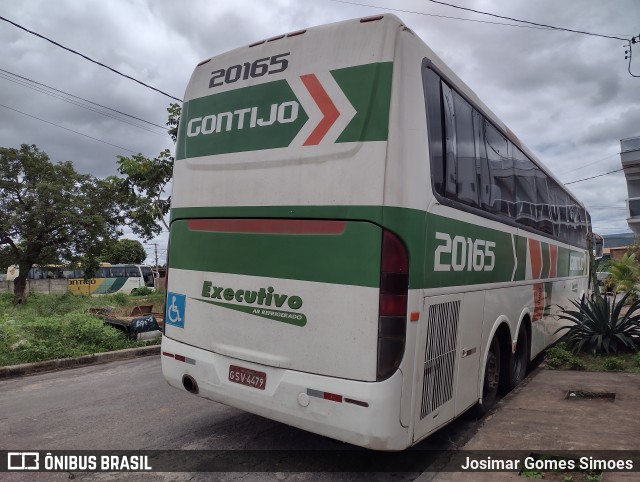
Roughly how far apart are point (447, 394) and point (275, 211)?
2.03 m

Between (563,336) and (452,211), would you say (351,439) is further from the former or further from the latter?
(563,336)

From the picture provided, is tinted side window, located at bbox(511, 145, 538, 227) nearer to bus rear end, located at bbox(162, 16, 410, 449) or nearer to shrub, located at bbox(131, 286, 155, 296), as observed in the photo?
bus rear end, located at bbox(162, 16, 410, 449)

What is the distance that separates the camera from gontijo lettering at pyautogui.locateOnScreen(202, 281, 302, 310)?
3.58 meters

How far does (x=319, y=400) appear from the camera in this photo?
336cm

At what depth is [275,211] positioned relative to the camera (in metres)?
3.71

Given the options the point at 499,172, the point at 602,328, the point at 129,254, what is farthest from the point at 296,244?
the point at 129,254

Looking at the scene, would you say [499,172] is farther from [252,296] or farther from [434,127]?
[252,296]

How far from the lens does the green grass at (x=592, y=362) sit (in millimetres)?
7163

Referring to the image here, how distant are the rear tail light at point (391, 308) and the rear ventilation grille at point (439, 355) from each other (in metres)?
0.38

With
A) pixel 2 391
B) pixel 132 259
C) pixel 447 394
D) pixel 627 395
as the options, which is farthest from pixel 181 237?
pixel 132 259

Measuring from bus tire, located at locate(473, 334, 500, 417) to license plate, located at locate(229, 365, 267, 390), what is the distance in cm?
239

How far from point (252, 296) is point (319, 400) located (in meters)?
0.96

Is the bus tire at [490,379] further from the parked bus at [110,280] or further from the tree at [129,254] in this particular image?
the tree at [129,254]

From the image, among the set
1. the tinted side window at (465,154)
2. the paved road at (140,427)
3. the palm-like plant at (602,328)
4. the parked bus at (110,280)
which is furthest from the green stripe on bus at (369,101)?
the parked bus at (110,280)
